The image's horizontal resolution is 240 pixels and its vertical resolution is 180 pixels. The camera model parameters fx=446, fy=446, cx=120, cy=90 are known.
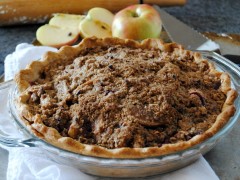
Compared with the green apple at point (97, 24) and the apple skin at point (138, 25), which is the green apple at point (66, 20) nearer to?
the green apple at point (97, 24)

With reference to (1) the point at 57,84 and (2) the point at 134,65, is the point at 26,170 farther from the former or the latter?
(2) the point at 134,65

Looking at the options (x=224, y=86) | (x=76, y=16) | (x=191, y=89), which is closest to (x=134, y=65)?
(x=191, y=89)

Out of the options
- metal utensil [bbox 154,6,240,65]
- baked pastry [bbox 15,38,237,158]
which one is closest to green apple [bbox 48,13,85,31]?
metal utensil [bbox 154,6,240,65]

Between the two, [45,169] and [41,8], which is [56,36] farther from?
[45,169]

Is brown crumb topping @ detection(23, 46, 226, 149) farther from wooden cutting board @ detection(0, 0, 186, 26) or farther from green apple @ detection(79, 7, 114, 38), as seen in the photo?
wooden cutting board @ detection(0, 0, 186, 26)

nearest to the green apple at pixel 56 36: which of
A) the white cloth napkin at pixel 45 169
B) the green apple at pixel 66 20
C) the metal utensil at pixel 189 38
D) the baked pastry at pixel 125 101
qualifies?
the green apple at pixel 66 20
